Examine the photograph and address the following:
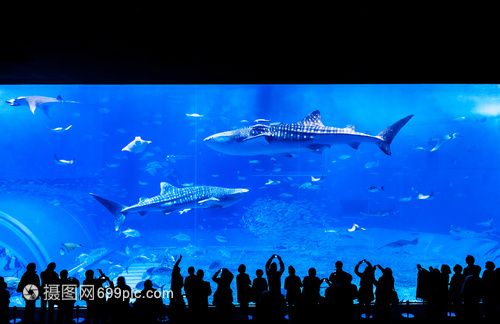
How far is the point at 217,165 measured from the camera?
20.8m

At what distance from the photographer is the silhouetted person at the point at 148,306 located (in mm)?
3508

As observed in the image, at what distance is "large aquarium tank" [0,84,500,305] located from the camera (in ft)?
35.1

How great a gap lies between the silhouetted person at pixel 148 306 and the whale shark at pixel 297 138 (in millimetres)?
5394

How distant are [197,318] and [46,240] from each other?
14.8 metres

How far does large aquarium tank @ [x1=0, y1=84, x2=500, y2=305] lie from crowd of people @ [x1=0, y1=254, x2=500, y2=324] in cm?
358

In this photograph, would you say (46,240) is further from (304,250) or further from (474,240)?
(474,240)

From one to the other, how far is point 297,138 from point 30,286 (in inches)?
242

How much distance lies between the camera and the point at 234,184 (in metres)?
18.9

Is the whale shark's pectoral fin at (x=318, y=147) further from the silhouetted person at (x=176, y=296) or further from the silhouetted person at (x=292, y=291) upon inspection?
the silhouetted person at (x=176, y=296)

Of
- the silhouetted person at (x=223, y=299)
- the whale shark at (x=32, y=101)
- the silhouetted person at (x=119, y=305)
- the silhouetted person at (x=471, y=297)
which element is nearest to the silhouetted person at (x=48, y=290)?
the silhouetted person at (x=119, y=305)
